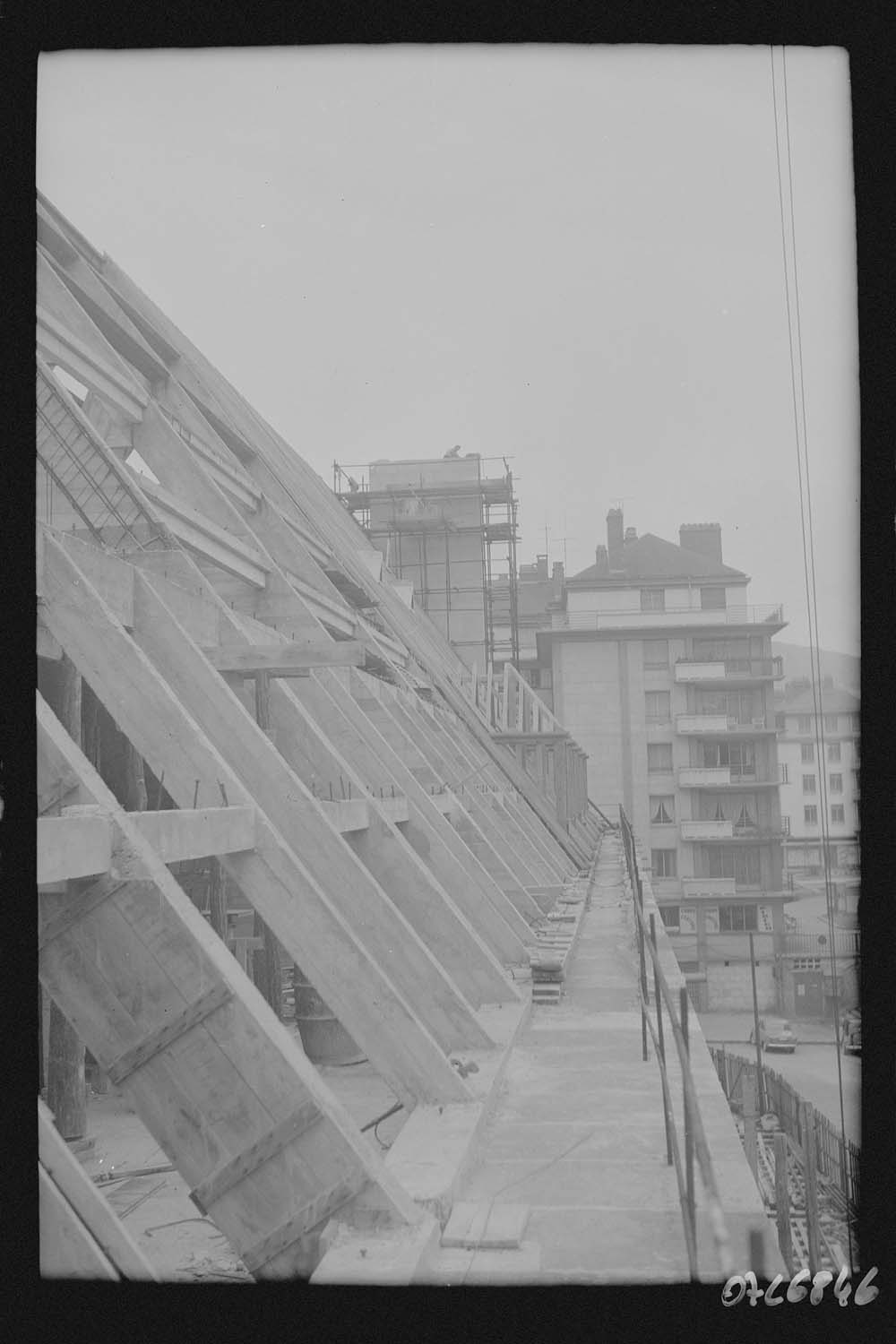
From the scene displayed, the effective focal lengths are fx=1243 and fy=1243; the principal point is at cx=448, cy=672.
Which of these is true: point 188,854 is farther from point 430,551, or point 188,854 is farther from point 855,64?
point 430,551

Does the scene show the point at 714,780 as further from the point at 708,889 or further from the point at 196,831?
the point at 196,831

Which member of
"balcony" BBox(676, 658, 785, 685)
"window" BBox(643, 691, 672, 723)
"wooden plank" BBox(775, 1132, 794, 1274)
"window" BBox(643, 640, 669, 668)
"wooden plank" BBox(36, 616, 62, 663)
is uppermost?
"window" BBox(643, 640, 669, 668)

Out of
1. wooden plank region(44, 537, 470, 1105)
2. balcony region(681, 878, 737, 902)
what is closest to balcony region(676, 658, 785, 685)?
balcony region(681, 878, 737, 902)

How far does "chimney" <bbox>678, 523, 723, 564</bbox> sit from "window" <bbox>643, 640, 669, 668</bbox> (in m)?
9.44

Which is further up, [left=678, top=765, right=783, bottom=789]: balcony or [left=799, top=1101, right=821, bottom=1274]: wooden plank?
[left=678, top=765, right=783, bottom=789]: balcony

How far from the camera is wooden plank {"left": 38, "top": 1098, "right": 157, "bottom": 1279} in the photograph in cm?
320

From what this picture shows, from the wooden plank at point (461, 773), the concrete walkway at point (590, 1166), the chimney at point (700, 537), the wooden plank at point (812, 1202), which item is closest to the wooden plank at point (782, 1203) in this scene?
the wooden plank at point (812, 1202)

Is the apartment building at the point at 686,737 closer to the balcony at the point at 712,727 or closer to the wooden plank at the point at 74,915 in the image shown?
the balcony at the point at 712,727

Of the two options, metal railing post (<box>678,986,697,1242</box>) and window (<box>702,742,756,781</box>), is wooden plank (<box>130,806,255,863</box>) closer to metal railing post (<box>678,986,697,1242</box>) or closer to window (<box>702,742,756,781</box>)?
metal railing post (<box>678,986,697,1242</box>)

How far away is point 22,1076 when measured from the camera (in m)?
3.45

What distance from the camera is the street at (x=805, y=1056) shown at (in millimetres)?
29594

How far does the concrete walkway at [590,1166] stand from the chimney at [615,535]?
4602 centimetres

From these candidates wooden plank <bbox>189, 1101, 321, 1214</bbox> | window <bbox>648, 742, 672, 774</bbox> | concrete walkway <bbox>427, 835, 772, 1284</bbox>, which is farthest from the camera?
window <bbox>648, 742, 672, 774</bbox>

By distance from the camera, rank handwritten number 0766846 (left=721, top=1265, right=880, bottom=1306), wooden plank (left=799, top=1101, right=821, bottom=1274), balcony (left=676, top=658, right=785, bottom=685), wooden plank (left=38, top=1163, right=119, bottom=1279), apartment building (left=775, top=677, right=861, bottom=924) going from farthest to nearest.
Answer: apartment building (left=775, top=677, right=861, bottom=924) → balcony (left=676, top=658, right=785, bottom=685) → wooden plank (left=799, top=1101, right=821, bottom=1274) → handwritten number 0766846 (left=721, top=1265, right=880, bottom=1306) → wooden plank (left=38, top=1163, right=119, bottom=1279)
